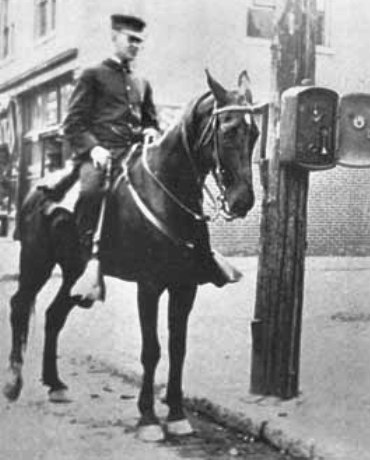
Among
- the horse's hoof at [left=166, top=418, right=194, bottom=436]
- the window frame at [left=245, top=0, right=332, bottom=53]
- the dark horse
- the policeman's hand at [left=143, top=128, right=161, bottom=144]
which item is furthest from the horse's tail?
the window frame at [left=245, top=0, right=332, bottom=53]

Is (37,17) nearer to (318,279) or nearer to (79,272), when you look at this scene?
(79,272)

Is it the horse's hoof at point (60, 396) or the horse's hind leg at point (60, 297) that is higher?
the horse's hind leg at point (60, 297)

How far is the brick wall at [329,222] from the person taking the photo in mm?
3332

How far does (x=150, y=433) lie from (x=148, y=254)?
21.5 inches

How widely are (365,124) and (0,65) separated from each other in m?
1.21

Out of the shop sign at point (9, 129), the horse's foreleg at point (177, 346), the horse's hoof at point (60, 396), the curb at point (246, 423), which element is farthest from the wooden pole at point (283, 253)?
the shop sign at point (9, 129)

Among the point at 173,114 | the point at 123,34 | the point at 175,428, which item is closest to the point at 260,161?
the point at 173,114

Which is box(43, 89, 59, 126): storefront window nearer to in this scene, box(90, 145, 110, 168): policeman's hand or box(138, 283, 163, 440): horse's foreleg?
box(90, 145, 110, 168): policeman's hand

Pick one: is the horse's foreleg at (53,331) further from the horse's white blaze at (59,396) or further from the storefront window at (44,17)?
the storefront window at (44,17)

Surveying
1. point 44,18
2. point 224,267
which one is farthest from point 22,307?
point 44,18

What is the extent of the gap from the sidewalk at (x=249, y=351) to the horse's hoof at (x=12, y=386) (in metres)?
0.18

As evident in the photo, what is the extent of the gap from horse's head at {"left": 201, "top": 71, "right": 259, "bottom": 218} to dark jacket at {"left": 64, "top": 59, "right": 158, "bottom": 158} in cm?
25

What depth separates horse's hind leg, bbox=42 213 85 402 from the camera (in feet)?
10.8

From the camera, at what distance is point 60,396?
11.0ft
